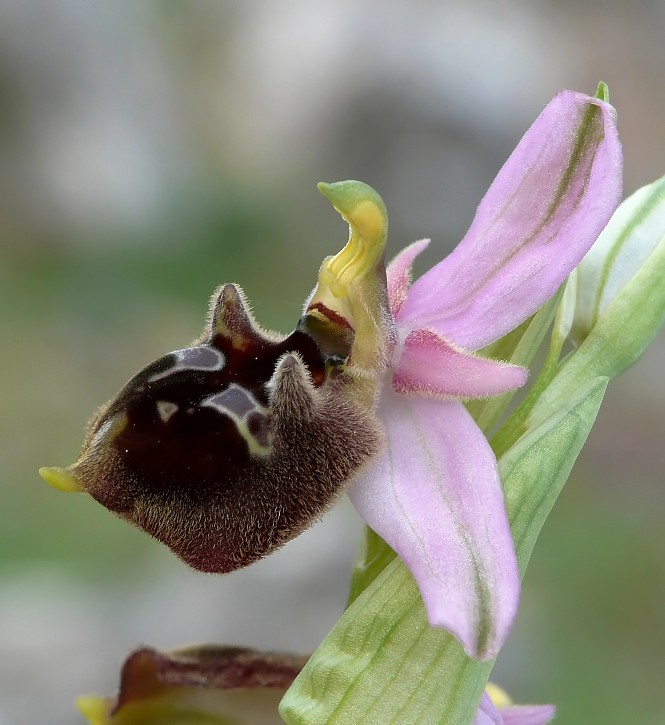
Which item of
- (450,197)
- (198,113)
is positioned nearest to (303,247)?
(450,197)

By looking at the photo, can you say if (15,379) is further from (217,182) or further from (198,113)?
(198,113)

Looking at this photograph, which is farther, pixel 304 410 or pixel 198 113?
pixel 198 113

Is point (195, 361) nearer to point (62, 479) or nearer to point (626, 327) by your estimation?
point (62, 479)

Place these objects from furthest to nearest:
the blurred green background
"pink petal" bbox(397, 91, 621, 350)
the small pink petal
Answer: the blurred green background
the small pink petal
"pink petal" bbox(397, 91, 621, 350)

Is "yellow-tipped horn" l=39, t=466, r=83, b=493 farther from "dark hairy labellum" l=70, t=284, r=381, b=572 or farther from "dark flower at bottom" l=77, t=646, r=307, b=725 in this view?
"dark flower at bottom" l=77, t=646, r=307, b=725

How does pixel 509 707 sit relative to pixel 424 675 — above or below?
below

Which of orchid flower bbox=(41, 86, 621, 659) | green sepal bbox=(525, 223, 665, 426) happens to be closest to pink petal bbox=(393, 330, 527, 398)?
orchid flower bbox=(41, 86, 621, 659)

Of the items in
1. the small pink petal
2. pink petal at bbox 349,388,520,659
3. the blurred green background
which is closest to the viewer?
pink petal at bbox 349,388,520,659
